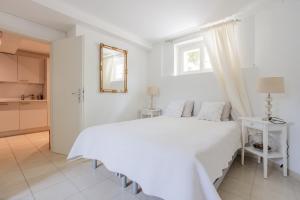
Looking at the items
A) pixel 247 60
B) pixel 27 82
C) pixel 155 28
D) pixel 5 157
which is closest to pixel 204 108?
pixel 247 60

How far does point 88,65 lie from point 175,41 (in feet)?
6.64

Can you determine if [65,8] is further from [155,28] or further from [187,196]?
[187,196]

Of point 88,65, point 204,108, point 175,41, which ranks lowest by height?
point 204,108

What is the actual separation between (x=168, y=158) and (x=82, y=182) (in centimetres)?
122

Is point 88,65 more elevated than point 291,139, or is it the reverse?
point 88,65

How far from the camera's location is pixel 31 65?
4570 mm

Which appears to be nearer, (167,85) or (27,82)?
(167,85)

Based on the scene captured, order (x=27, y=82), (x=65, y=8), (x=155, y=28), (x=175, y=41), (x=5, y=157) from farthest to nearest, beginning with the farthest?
(x=27, y=82)
(x=175, y=41)
(x=155, y=28)
(x=5, y=157)
(x=65, y=8)

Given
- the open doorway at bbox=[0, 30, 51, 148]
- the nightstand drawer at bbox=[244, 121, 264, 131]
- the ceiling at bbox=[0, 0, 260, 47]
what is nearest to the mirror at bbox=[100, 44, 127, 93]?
the ceiling at bbox=[0, 0, 260, 47]

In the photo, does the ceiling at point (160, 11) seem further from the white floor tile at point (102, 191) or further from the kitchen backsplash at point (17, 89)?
the kitchen backsplash at point (17, 89)

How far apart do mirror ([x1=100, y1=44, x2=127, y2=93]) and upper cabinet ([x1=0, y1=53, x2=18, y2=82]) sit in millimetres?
2936

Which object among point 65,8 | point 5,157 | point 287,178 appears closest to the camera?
point 287,178

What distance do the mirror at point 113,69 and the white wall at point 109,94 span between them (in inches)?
3.7

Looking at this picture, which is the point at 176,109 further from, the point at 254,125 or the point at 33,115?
the point at 33,115
